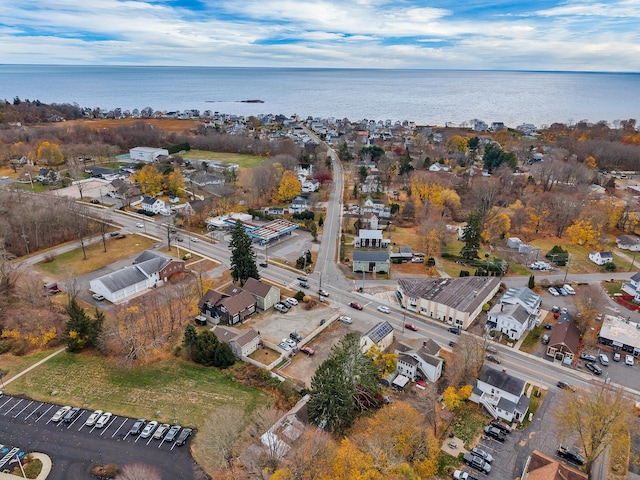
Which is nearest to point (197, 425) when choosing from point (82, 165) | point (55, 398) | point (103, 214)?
point (55, 398)

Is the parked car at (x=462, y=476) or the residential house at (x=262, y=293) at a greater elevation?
the residential house at (x=262, y=293)

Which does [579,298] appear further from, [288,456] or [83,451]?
[83,451]

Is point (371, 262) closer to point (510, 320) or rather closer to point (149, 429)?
point (510, 320)

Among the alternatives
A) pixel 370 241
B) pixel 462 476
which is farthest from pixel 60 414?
pixel 370 241

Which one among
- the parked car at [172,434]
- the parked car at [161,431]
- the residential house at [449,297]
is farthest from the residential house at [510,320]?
the parked car at [161,431]

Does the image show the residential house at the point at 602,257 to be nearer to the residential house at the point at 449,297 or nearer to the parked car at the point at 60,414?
the residential house at the point at 449,297

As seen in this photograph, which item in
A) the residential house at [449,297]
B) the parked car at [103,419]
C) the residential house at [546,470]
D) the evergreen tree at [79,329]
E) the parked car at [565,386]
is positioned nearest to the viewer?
the residential house at [546,470]
